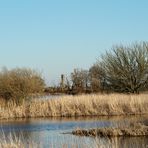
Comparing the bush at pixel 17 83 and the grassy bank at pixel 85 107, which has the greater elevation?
the bush at pixel 17 83

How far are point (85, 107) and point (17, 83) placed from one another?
5.38 m

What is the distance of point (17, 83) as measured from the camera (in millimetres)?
33688

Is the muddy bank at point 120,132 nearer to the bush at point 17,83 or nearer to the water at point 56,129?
the water at point 56,129

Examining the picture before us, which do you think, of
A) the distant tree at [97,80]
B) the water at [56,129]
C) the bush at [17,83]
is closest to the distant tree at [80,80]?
the distant tree at [97,80]

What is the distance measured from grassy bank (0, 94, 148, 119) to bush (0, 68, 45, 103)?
147cm

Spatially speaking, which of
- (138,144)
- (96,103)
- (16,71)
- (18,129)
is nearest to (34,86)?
(16,71)

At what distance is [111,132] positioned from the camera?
806 inches

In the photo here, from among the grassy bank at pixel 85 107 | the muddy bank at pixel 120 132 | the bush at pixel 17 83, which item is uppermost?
the bush at pixel 17 83

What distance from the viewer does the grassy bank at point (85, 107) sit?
31.1m

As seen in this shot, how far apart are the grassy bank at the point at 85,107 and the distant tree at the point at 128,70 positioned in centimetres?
897

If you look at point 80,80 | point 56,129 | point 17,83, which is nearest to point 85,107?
point 17,83

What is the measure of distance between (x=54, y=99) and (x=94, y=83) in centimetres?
1650

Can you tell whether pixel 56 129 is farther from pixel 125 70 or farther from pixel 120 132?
pixel 125 70

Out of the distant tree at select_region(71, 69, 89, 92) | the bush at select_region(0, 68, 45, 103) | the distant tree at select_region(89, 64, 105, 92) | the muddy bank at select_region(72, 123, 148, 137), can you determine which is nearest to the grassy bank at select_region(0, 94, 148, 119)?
the bush at select_region(0, 68, 45, 103)
